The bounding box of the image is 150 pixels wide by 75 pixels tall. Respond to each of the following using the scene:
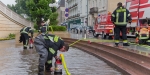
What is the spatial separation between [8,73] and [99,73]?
2.61 m

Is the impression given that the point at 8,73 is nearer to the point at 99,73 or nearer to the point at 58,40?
the point at 58,40

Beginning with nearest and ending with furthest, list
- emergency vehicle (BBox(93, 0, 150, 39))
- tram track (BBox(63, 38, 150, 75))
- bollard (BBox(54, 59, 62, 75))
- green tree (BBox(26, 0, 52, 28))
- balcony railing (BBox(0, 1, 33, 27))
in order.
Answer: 1. tram track (BBox(63, 38, 150, 75))
2. bollard (BBox(54, 59, 62, 75))
3. emergency vehicle (BBox(93, 0, 150, 39))
4. green tree (BBox(26, 0, 52, 28))
5. balcony railing (BBox(0, 1, 33, 27))

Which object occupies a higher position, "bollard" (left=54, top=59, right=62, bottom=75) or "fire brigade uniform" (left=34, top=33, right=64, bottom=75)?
"fire brigade uniform" (left=34, top=33, right=64, bottom=75)

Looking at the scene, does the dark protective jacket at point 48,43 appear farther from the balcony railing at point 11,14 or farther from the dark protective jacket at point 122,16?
the balcony railing at point 11,14

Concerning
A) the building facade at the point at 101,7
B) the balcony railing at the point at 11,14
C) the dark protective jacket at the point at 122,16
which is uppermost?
the building facade at the point at 101,7

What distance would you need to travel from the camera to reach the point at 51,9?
33250mm

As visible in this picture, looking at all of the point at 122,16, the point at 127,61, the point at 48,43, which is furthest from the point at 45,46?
the point at 122,16

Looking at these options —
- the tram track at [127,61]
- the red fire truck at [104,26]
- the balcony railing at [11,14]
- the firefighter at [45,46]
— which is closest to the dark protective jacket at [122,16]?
the tram track at [127,61]

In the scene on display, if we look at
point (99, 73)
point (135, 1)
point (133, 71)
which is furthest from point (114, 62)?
point (135, 1)

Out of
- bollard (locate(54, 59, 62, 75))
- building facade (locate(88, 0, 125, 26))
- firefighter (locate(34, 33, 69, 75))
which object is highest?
building facade (locate(88, 0, 125, 26))

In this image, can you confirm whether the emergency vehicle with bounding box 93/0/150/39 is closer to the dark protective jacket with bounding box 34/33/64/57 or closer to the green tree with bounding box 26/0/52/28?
the green tree with bounding box 26/0/52/28

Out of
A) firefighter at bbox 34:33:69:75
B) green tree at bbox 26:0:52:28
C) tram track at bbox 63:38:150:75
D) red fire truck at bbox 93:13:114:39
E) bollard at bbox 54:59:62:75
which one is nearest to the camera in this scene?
tram track at bbox 63:38:150:75

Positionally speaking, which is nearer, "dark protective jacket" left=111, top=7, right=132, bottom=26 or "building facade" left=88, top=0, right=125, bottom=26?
"dark protective jacket" left=111, top=7, right=132, bottom=26

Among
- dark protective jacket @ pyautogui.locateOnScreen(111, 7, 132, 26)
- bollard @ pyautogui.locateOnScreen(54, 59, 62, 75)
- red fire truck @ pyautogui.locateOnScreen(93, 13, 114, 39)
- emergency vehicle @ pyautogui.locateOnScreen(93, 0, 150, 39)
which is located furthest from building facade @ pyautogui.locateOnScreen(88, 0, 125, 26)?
bollard @ pyautogui.locateOnScreen(54, 59, 62, 75)
